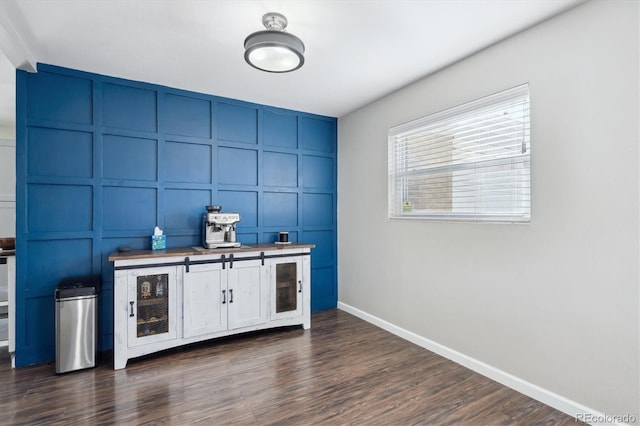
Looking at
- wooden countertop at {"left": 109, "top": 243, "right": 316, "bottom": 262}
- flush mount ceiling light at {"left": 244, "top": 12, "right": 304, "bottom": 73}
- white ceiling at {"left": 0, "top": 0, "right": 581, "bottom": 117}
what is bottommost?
wooden countertop at {"left": 109, "top": 243, "right": 316, "bottom": 262}

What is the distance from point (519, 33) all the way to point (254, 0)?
1.91 m

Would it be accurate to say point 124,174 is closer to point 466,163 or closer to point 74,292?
point 74,292

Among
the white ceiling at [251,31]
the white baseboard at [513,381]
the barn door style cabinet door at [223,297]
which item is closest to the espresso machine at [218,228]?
the barn door style cabinet door at [223,297]

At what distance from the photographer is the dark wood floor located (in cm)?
212

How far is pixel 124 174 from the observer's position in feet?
10.7

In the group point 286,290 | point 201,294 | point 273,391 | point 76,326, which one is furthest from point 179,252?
point 273,391

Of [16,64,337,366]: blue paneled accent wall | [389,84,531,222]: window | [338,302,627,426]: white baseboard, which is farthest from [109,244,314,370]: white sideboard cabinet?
[389,84,531,222]: window

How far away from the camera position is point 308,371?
273 centimetres

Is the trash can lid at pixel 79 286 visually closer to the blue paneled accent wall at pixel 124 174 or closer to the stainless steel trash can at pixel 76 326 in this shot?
the stainless steel trash can at pixel 76 326

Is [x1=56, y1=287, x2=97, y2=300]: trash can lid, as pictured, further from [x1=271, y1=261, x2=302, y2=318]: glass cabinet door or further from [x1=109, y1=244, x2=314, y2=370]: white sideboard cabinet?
[x1=271, y1=261, x2=302, y2=318]: glass cabinet door

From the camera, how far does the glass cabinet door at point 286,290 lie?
139 inches

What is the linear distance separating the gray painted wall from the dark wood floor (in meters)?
0.36

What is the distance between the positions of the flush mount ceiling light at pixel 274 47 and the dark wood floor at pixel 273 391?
7.82 feet

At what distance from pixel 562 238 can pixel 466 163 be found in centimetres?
97
